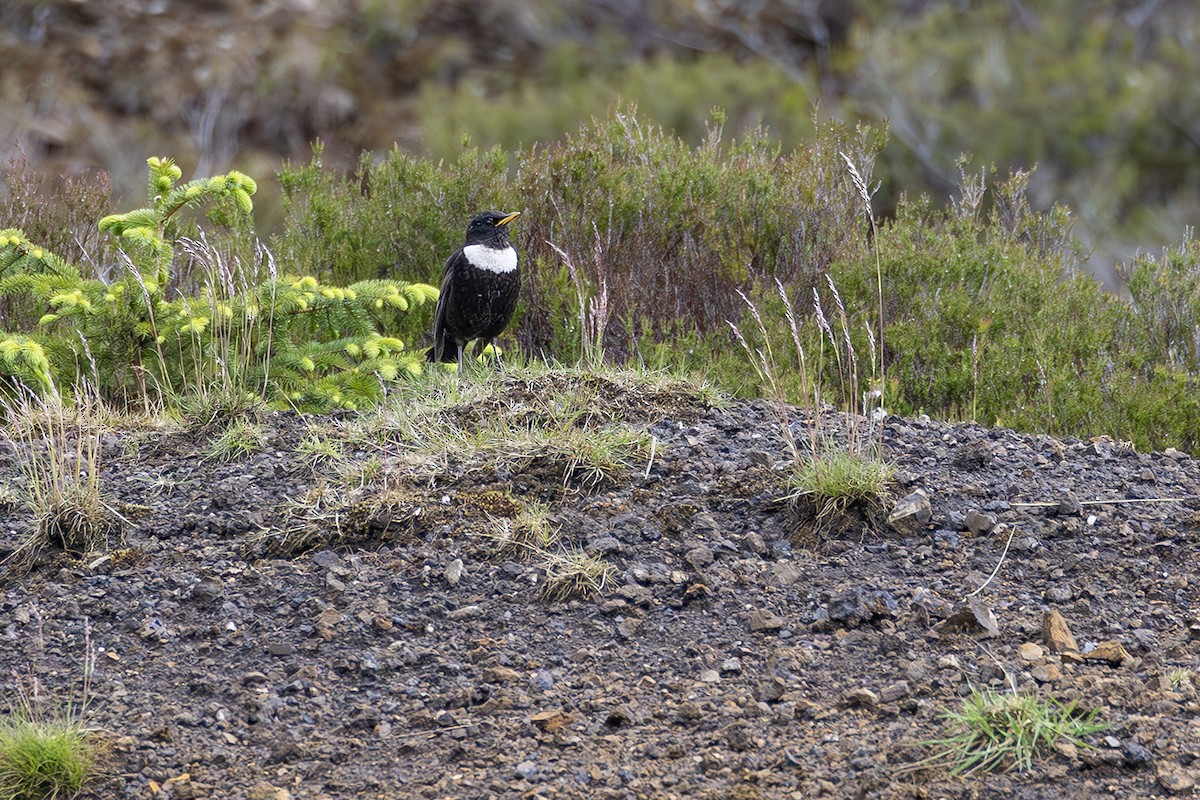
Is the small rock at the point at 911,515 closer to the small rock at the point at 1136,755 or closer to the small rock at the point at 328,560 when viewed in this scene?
the small rock at the point at 1136,755

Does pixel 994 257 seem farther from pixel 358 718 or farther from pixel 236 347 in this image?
pixel 358 718

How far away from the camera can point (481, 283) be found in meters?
5.27

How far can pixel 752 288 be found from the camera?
6.36 m

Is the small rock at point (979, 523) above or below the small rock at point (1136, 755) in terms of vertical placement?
below

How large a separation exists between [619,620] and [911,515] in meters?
0.94

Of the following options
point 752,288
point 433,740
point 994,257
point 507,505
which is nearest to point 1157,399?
point 994,257

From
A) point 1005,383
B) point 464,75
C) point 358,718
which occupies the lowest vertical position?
point 464,75

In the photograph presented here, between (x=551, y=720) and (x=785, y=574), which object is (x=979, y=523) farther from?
(x=551, y=720)

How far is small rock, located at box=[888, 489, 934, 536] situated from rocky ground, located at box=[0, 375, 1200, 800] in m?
0.01

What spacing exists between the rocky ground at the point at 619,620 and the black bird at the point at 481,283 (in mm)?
914

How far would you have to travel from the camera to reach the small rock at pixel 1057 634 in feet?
10.5

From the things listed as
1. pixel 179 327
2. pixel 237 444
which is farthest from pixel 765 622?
pixel 179 327

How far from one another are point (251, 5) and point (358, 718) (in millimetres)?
17613

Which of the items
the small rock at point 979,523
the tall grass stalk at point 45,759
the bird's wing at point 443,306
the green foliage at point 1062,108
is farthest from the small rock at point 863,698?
the green foliage at point 1062,108
